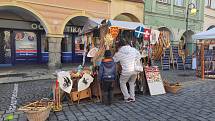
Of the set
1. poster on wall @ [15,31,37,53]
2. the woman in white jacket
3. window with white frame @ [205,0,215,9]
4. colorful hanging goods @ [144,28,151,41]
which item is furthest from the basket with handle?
window with white frame @ [205,0,215,9]

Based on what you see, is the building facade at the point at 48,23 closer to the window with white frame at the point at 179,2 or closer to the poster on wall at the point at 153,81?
the window with white frame at the point at 179,2

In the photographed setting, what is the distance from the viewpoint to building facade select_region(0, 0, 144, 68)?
1247cm

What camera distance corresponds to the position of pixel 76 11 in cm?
1354

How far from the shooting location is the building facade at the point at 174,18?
1742 cm

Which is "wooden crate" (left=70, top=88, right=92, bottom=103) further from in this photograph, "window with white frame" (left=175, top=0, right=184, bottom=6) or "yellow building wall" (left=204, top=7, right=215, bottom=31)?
"yellow building wall" (left=204, top=7, right=215, bottom=31)

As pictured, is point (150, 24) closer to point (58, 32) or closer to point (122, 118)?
point (58, 32)

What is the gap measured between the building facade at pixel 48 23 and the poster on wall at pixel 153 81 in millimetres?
6912

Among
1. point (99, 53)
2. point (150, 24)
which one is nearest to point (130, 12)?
point (150, 24)

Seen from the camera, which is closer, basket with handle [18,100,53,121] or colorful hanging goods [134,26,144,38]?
basket with handle [18,100,53,121]

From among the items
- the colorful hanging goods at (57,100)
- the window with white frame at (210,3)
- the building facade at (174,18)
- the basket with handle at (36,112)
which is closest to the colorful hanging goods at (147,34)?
the colorful hanging goods at (57,100)

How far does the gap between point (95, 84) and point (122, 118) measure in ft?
5.93

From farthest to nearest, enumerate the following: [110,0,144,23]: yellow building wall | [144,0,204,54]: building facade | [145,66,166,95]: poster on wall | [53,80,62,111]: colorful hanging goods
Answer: [144,0,204,54]: building facade < [110,0,144,23]: yellow building wall < [145,66,166,95]: poster on wall < [53,80,62,111]: colorful hanging goods

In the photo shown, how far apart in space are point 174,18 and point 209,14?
18.2 feet

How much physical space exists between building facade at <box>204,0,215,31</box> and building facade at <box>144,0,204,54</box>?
873 mm
